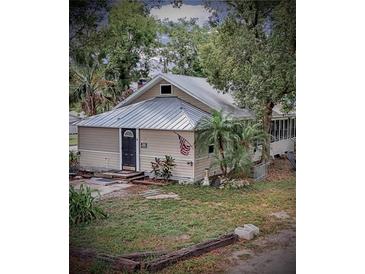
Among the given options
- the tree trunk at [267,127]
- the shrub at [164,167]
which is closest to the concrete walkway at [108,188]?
the shrub at [164,167]

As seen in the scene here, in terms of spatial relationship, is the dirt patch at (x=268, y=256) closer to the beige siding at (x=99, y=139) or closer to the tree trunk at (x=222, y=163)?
the tree trunk at (x=222, y=163)

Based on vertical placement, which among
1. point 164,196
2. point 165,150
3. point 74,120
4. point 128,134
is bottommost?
point 164,196

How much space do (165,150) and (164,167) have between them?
0.48 ft

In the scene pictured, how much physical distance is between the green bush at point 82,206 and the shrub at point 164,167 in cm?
57

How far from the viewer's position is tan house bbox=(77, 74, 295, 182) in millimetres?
4484

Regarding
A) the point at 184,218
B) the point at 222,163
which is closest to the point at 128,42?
the point at 222,163

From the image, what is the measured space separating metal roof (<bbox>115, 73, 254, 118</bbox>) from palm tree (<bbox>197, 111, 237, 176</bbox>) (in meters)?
0.08

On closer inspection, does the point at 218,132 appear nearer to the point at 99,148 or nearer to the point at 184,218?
the point at 184,218

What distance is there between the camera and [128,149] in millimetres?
4668

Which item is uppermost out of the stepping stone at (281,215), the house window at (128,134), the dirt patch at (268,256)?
the house window at (128,134)

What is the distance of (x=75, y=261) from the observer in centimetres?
468

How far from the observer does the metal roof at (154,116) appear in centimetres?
451

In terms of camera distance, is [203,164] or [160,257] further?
[203,164]
